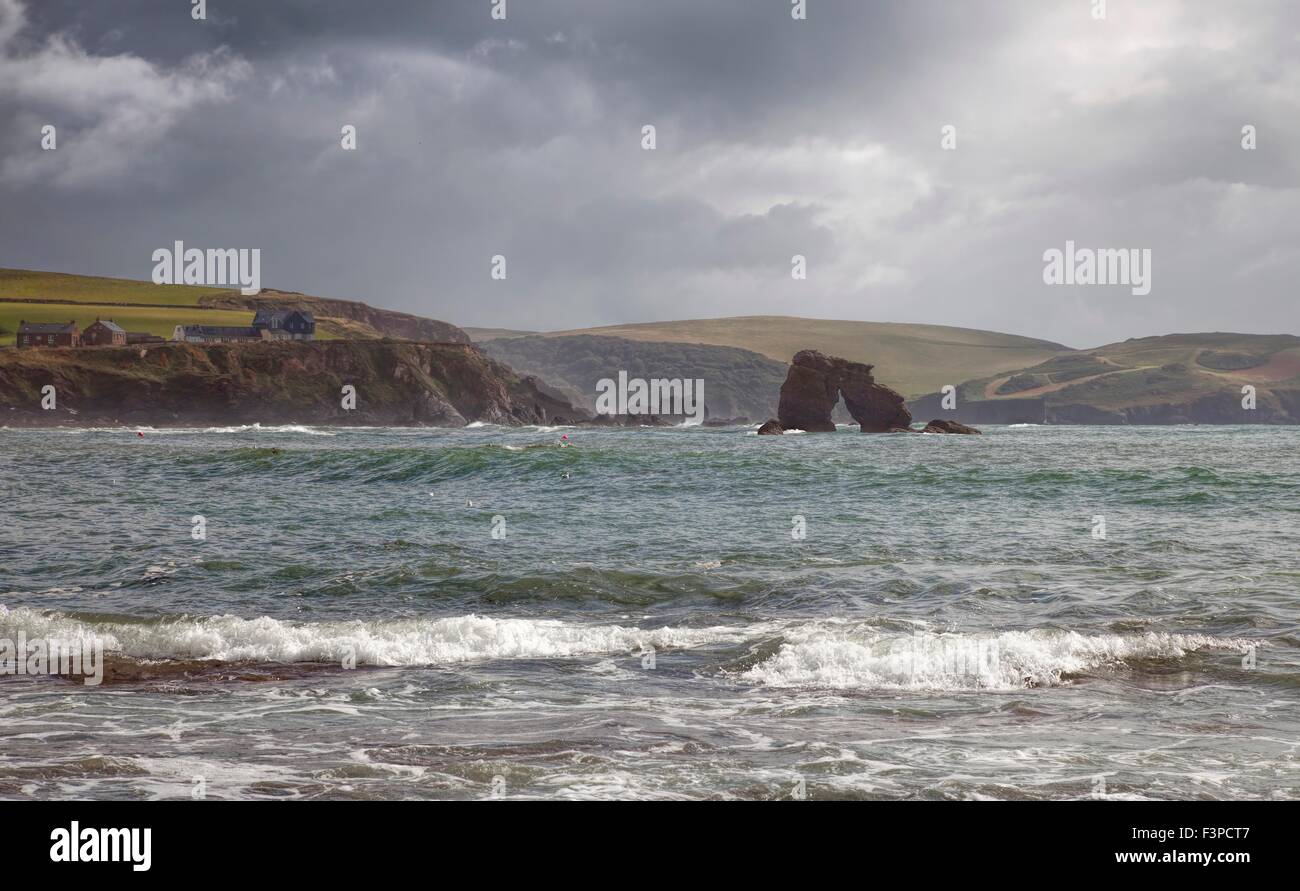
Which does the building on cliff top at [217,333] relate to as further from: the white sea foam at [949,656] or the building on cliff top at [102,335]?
the white sea foam at [949,656]

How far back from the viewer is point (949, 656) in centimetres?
1206

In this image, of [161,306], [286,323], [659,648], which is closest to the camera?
[659,648]

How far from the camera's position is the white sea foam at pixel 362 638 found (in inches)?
505

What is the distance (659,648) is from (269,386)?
12660 centimetres

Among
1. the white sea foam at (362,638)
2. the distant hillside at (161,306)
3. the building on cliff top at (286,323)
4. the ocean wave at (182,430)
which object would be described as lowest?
the white sea foam at (362,638)

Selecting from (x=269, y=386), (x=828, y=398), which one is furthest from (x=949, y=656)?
(x=269, y=386)

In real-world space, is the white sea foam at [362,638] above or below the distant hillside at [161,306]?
below

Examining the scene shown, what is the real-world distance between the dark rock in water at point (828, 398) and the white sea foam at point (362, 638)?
3406 inches

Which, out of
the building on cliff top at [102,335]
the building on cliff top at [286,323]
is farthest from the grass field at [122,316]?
the building on cliff top at [102,335]

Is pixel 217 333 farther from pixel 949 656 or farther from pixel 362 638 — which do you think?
pixel 949 656

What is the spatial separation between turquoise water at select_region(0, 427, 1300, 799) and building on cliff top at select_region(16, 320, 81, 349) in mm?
116625

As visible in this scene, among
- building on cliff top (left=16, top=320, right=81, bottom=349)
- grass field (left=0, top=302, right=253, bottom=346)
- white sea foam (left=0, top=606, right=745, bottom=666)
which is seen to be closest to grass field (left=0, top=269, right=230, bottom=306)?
grass field (left=0, top=302, right=253, bottom=346)

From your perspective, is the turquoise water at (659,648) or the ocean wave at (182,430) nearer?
the turquoise water at (659,648)

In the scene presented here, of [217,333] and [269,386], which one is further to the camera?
[217,333]
